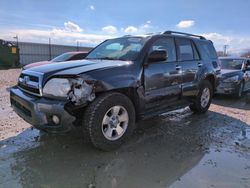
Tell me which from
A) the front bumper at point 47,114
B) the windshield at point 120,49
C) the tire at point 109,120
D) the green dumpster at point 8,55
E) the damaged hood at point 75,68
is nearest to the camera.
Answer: the front bumper at point 47,114

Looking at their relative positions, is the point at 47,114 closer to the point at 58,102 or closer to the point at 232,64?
the point at 58,102

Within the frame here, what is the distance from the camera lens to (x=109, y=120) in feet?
12.3

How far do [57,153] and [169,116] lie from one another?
310 cm

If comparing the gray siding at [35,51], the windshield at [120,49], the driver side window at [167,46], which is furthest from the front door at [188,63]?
the gray siding at [35,51]

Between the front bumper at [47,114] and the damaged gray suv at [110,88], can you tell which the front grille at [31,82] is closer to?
the damaged gray suv at [110,88]

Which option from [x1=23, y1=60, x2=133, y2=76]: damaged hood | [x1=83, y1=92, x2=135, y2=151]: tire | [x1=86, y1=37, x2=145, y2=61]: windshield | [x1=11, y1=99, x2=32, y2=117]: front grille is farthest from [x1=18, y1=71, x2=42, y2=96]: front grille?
[x1=86, y1=37, x2=145, y2=61]: windshield

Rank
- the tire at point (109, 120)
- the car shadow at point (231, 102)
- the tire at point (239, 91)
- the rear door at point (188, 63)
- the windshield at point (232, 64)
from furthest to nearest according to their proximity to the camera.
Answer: the windshield at point (232, 64) → the tire at point (239, 91) → the car shadow at point (231, 102) → the rear door at point (188, 63) → the tire at point (109, 120)

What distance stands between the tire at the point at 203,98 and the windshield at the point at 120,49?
220 centimetres

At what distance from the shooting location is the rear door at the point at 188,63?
17.0ft

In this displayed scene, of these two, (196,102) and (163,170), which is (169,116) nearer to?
(196,102)

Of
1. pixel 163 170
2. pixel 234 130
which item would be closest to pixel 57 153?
pixel 163 170

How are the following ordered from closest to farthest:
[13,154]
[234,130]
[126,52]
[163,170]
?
1. [163,170]
2. [13,154]
3. [126,52]
4. [234,130]

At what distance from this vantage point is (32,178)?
2.98 metres

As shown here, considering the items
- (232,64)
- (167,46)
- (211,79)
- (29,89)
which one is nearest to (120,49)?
(167,46)
